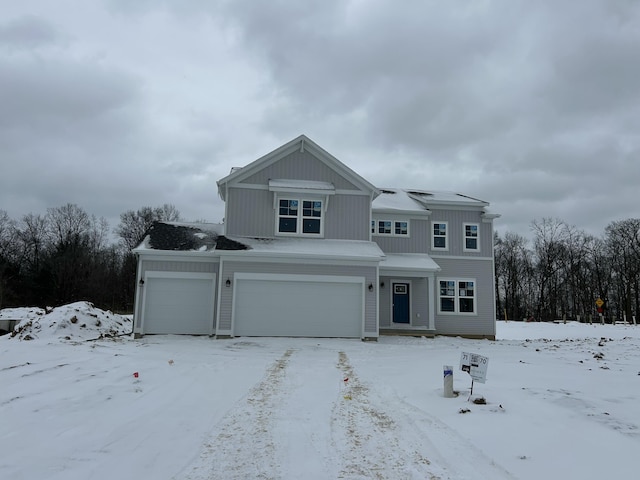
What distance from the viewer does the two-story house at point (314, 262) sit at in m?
16.5

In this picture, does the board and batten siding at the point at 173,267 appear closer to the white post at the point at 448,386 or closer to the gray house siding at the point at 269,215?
the gray house siding at the point at 269,215

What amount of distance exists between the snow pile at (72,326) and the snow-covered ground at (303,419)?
20.1 ft

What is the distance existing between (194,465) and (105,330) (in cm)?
1600

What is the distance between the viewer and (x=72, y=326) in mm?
17469

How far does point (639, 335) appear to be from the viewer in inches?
904

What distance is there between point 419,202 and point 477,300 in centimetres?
522

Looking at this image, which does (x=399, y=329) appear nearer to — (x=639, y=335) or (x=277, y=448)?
(x=639, y=335)

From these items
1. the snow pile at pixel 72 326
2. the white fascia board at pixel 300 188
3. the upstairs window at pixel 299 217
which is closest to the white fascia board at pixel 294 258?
the upstairs window at pixel 299 217

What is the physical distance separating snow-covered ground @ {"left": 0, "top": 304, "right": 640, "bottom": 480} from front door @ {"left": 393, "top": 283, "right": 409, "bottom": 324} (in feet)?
30.0

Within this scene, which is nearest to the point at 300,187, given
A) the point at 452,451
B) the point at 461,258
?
the point at 461,258

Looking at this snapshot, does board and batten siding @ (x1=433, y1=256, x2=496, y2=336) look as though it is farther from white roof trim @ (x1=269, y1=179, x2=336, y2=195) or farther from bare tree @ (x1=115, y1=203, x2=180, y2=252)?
bare tree @ (x1=115, y1=203, x2=180, y2=252)

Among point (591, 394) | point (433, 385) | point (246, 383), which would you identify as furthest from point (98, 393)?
point (591, 394)

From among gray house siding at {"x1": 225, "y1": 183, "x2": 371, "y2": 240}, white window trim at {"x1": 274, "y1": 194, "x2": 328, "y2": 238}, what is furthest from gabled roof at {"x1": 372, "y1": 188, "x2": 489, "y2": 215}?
white window trim at {"x1": 274, "y1": 194, "x2": 328, "y2": 238}

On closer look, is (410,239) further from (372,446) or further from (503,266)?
(503,266)
